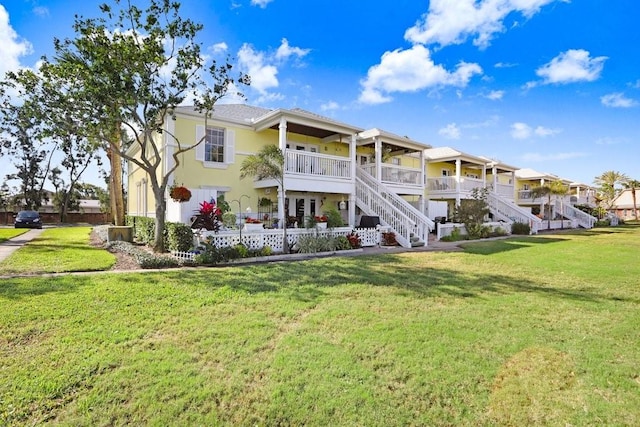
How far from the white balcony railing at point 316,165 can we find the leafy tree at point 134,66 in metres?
3.76

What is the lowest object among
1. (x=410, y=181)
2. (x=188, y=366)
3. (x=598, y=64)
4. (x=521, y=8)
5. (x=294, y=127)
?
(x=188, y=366)

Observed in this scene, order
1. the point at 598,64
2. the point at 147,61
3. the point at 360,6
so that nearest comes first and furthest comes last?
the point at 147,61 → the point at 360,6 → the point at 598,64

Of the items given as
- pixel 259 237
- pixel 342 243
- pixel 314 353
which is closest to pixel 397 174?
pixel 342 243

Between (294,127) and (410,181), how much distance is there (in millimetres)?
8082

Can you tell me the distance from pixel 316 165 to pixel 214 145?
4618 millimetres

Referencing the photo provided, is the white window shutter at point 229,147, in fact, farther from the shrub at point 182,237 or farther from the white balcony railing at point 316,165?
the shrub at point 182,237

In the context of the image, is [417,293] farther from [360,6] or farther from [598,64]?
[598,64]

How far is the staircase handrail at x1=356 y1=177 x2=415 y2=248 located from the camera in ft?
47.4

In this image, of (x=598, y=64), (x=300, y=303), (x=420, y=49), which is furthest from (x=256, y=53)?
(x=598, y=64)

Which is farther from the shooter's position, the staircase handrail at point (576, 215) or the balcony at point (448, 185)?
the staircase handrail at point (576, 215)

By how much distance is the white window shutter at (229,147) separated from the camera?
14547 millimetres

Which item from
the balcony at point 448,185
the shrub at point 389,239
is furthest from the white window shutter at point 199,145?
the balcony at point 448,185

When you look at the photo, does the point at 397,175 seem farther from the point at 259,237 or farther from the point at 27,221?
the point at 27,221

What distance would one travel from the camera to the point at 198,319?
501 cm
